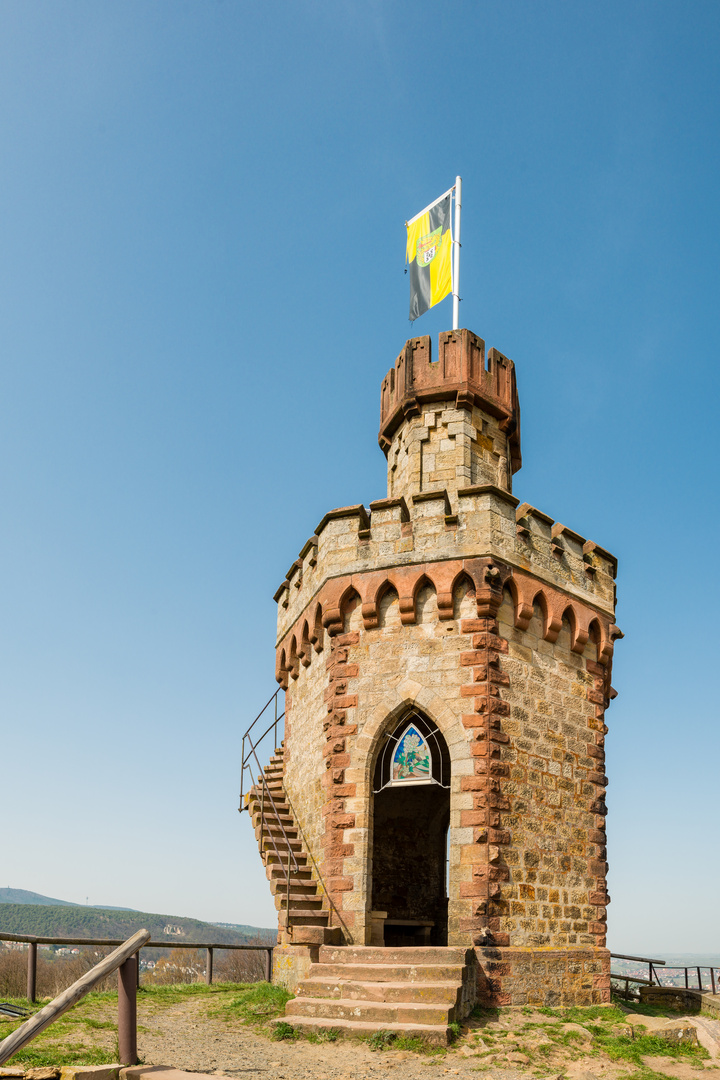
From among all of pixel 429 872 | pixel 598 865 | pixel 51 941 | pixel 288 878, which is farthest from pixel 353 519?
pixel 429 872

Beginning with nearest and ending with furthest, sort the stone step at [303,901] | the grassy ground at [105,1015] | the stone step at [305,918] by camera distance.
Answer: the grassy ground at [105,1015], the stone step at [305,918], the stone step at [303,901]

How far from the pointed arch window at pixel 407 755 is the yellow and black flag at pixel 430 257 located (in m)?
8.21

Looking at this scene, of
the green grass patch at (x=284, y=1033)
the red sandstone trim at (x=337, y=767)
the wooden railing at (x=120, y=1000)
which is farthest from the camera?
the red sandstone trim at (x=337, y=767)

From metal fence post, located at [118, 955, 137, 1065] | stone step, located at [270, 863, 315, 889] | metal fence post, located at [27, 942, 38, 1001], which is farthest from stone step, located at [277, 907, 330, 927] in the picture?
metal fence post, located at [118, 955, 137, 1065]

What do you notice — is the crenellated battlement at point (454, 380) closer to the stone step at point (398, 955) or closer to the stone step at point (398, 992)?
the stone step at point (398, 955)

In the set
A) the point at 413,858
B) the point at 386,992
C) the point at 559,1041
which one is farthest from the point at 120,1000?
the point at 413,858

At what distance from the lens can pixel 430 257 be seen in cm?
1666

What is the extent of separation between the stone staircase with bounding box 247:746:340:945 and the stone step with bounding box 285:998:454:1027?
5.43ft

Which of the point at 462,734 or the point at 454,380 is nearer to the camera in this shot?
the point at 462,734

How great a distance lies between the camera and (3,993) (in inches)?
514

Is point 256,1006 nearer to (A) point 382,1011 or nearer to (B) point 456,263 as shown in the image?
(A) point 382,1011

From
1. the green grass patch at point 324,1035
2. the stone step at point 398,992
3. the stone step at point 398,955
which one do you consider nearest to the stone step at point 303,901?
the stone step at point 398,955

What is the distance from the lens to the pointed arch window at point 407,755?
11.1 metres

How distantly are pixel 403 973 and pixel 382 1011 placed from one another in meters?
0.75
